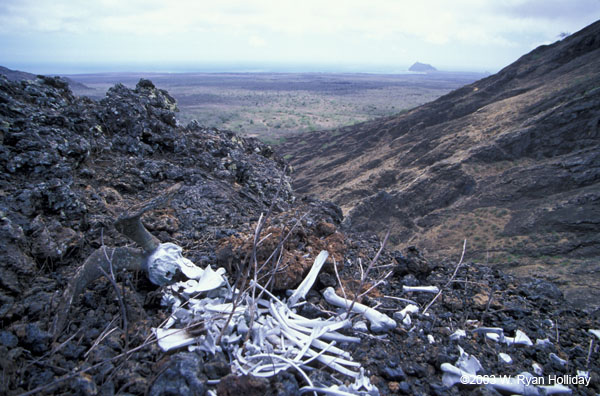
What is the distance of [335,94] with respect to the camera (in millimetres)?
63531

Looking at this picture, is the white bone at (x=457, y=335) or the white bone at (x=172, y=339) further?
the white bone at (x=457, y=335)

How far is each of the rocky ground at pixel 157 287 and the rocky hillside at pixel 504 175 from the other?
402 cm

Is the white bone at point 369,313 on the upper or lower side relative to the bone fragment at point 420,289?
upper

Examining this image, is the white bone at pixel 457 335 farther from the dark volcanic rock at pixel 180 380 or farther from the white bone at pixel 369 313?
the dark volcanic rock at pixel 180 380

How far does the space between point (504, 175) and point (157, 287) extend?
11989 millimetres

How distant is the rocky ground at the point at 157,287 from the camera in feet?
5.73

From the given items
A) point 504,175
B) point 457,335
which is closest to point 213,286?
point 457,335

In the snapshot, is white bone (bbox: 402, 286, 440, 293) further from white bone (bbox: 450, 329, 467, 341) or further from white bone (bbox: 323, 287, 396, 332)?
white bone (bbox: 323, 287, 396, 332)

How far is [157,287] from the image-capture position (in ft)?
8.00

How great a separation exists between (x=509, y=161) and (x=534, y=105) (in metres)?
3.42

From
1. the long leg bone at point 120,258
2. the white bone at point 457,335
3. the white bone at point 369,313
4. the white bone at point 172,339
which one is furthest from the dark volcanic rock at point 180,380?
the white bone at point 457,335

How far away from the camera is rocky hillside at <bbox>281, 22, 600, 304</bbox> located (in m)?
8.15

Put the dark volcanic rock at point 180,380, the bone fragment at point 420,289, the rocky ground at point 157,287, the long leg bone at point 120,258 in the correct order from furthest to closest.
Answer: the bone fragment at point 420,289 → the long leg bone at point 120,258 → the rocky ground at point 157,287 → the dark volcanic rock at point 180,380

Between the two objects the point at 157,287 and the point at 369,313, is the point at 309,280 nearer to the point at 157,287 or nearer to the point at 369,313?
the point at 369,313
